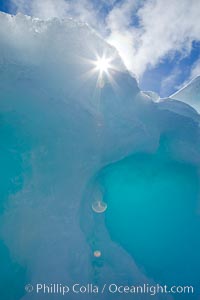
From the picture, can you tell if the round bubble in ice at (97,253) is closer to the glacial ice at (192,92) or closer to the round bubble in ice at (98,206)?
the round bubble in ice at (98,206)

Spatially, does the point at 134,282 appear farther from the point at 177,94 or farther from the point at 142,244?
the point at 177,94

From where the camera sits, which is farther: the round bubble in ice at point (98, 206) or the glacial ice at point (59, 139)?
the round bubble in ice at point (98, 206)

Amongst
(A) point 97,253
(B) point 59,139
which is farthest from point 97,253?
(B) point 59,139

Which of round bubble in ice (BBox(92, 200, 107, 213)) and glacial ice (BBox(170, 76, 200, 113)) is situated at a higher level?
glacial ice (BBox(170, 76, 200, 113))

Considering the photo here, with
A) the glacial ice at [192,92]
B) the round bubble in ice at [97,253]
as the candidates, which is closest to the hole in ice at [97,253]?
the round bubble in ice at [97,253]

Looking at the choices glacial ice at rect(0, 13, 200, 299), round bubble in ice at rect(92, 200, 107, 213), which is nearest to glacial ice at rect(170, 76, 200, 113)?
glacial ice at rect(0, 13, 200, 299)

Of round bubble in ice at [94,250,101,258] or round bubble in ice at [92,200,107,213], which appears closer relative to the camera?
round bubble in ice at [94,250,101,258]

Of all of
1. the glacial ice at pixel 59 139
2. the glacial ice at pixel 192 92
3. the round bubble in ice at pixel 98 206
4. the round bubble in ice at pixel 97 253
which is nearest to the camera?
the glacial ice at pixel 59 139

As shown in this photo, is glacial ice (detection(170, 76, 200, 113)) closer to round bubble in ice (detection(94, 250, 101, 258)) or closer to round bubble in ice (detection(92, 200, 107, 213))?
round bubble in ice (detection(92, 200, 107, 213))
